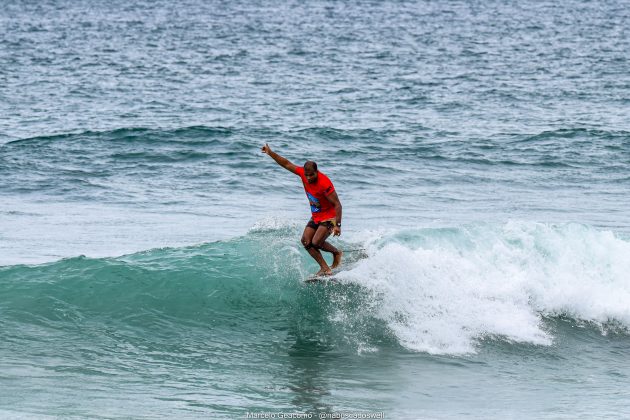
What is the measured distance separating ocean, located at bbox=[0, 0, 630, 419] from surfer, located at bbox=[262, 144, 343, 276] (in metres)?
0.92

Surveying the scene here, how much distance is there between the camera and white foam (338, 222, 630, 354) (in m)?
13.7

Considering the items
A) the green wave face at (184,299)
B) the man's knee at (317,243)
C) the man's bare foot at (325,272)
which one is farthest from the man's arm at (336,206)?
the green wave face at (184,299)

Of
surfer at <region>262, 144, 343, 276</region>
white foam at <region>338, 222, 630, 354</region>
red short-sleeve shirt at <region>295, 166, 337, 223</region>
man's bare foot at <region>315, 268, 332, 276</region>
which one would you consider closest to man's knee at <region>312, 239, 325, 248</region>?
surfer at <region>262, 144, 343, 276</region>

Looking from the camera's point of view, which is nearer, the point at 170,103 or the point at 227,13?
the point at 170,103

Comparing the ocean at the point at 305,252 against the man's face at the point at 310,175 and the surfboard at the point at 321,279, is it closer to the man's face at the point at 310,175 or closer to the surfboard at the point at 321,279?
the surfboard at the point at 321,279

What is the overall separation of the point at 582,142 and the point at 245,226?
14.0 m

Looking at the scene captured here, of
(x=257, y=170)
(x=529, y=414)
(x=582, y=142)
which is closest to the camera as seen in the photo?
(x=529, y=414)

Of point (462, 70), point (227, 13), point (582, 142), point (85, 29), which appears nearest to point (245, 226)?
→ point (582, 142)

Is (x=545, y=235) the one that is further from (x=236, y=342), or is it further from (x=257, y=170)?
(x=257, y=170)

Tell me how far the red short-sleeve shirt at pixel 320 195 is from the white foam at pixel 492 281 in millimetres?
1067

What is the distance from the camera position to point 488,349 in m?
13.2

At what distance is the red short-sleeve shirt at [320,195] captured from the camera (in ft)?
42.5

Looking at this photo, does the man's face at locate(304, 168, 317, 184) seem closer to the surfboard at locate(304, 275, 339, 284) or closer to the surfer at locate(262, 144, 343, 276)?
the surfer at locate(262, 144, 343, 276)

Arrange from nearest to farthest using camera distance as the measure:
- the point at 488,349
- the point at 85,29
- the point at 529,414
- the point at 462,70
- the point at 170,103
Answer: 1. the point at 529,414
2. the point at 488,349
3. the point at 170,103
4. the point at 462,70
5. the point at 85,29
